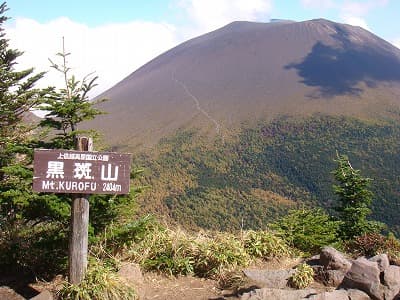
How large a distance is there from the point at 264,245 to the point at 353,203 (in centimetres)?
340

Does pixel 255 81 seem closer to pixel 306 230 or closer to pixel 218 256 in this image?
pixel 306 230

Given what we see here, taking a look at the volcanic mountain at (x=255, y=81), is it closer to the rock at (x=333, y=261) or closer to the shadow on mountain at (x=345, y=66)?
the shadow on mountain at (x=345, y=66)

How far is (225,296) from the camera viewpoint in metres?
5.58

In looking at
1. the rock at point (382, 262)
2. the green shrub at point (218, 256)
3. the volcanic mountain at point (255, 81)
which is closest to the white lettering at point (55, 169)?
the green shrub at point (218, 256)

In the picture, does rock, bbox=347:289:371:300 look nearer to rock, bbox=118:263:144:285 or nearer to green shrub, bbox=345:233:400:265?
green shrub, bbox=345:233:400:265

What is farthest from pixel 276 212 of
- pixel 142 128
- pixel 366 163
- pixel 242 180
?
pixel 142 128

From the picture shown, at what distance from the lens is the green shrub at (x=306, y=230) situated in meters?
7.67

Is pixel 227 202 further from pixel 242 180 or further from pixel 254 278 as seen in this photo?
pixel 254 278

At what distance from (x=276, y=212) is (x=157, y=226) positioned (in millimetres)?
22097

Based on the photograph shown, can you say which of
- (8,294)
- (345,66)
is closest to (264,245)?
(8,294)

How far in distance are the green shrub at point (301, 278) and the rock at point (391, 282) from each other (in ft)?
2.99

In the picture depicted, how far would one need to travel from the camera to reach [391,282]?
523 cm

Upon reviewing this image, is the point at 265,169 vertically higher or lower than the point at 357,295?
lower

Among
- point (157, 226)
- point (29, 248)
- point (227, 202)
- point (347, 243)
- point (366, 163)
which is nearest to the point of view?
point (29, 248)
